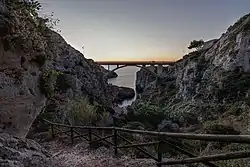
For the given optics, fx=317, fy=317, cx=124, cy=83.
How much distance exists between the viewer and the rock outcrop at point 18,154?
4.71 metres

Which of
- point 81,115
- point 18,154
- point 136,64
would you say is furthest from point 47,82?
point 136,64

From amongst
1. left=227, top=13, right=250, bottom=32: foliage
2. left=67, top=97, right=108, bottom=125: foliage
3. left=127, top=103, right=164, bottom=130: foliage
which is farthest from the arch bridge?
left=67, top=97, right=108, bottom=125: foliage

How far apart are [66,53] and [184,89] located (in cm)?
1810

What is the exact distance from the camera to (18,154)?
5.09 m

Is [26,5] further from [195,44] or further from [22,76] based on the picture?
[195,44]

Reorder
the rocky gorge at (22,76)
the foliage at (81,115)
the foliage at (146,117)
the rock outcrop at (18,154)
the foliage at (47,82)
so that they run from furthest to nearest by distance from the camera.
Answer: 1. the foliage at (146,117)
2. the foliage at (81,115)
3. the foliage at (47,82)
4. the rocky gorge at (22,76)
5. the rock outcrop at (18,154)

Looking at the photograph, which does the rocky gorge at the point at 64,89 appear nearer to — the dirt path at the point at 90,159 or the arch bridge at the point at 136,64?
the dirt path at the point at 90,159

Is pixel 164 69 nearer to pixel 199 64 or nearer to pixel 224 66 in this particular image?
pixel 199 64

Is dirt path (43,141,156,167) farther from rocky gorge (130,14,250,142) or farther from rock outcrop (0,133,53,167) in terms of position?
rocky gorge (130,14,250,142)

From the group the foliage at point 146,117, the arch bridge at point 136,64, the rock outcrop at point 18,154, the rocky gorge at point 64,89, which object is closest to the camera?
the rock outcrop at point 18,154

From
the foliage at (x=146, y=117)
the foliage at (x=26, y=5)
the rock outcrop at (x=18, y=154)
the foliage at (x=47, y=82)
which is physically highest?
the foliage at (x=26, y=5)

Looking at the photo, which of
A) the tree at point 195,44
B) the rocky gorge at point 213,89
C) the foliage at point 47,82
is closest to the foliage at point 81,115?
the rocky gorge at point 213,89

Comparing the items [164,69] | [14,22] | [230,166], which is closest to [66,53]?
[14,22]

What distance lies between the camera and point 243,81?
29812 millimetres
